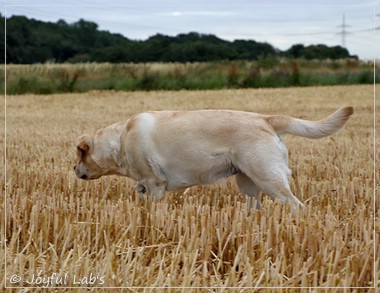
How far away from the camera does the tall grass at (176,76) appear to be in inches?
993

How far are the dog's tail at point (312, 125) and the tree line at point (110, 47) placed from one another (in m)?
18.6

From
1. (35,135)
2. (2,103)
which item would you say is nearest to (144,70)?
(2,103)

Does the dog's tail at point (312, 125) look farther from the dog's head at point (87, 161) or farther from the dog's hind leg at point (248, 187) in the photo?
the dog's head at point (87, 161)

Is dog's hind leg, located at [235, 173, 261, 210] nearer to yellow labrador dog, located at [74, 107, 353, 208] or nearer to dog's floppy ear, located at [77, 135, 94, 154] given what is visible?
yellow labrador dog, located at [74, 107, 353, 208]

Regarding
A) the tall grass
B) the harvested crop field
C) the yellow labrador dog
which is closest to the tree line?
the tall grass

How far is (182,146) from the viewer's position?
18.3ft

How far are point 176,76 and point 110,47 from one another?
3.45 metres

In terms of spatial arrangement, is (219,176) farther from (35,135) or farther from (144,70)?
(144,70)

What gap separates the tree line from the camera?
24094 millimetres

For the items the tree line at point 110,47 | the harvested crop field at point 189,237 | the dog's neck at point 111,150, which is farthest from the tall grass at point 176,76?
the dog's neck at point 111,150

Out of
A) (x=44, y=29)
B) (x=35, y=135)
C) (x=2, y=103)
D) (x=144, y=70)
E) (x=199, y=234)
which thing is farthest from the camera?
(x=144, y=70)

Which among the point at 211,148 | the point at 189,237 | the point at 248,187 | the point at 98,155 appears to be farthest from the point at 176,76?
the point at 189,237

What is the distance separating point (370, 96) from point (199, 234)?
56.4ft

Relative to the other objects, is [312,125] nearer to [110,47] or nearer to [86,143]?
[86,143]
